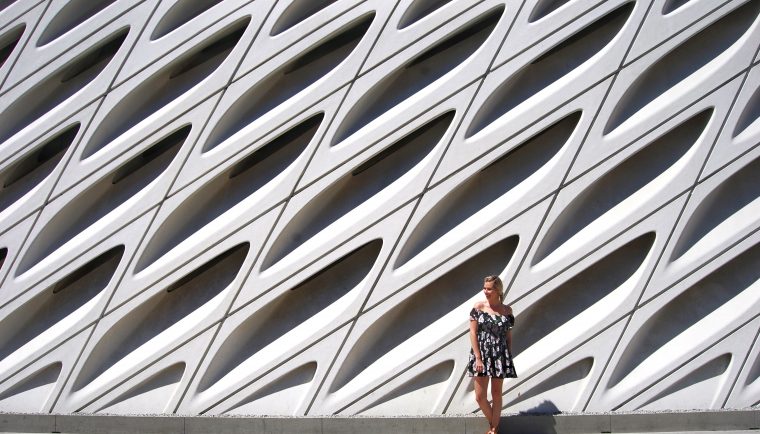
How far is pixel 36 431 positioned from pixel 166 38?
5.34 m

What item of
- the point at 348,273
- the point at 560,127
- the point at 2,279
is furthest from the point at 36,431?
the point at 560,127

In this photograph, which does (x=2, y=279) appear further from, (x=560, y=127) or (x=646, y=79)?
(x=646, y=79)

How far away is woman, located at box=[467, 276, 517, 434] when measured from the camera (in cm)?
773

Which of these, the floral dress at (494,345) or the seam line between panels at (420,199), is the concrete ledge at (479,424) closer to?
the seam line between panels at (420,199)

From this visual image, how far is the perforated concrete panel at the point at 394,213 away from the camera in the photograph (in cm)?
873

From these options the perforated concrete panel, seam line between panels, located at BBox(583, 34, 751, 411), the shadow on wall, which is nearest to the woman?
the shadow on wall

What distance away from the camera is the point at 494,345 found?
25.5 ft

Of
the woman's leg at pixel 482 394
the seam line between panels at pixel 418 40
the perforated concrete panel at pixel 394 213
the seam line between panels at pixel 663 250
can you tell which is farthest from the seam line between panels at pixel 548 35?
the woman's leg at pixel 482 394

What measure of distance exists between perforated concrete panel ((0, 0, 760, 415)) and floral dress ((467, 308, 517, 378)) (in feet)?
3.00

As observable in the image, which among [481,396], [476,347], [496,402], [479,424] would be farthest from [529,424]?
[476,347]

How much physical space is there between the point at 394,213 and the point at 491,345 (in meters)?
2.10

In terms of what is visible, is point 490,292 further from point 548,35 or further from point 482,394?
point 548,35

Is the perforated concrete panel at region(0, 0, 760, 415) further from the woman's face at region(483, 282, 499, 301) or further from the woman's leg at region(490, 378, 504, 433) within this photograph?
the woman's face at region(483, 282, 499, 301)

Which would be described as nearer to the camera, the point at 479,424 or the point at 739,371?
the point at 479,424
